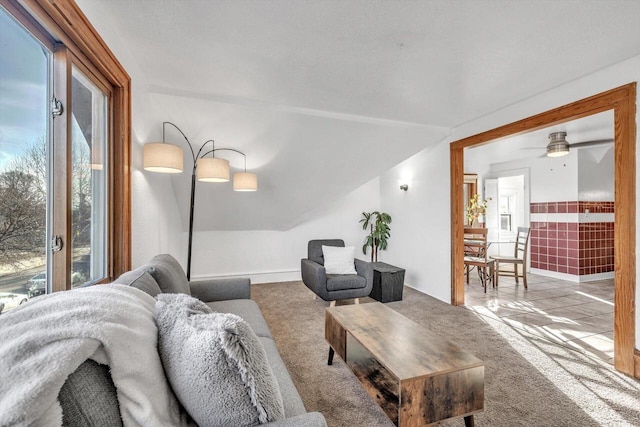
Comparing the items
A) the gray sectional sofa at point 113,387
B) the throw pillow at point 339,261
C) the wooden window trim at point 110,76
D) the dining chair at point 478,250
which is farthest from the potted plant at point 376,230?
the wooden window trim at point 110,76

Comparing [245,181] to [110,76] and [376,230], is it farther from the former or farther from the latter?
[376,230]

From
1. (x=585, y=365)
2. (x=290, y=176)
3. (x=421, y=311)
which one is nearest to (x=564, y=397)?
(x=585, y=365)

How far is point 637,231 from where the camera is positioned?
81.0 inches

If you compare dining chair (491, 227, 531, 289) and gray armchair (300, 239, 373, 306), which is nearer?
gray armchair (300, 239, 373, 306)

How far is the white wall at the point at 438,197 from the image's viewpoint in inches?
87.7

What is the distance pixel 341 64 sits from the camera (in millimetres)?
2115

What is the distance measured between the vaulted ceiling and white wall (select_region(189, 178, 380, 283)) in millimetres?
1137

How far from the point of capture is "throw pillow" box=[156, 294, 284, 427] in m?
0.78

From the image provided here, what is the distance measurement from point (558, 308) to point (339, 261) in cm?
269

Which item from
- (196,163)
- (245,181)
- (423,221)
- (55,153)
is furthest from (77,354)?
(423,221)

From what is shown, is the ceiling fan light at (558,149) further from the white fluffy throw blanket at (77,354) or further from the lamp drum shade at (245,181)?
the white fluffy throw blanket at (77,354)

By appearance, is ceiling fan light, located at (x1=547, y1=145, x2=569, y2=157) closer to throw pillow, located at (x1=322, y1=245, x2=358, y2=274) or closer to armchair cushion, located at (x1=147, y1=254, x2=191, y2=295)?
throw pillow, located at (x1=322, y1=245, x2=358, y2=274)

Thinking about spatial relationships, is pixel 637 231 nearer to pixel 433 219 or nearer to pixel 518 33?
pixel 518 33

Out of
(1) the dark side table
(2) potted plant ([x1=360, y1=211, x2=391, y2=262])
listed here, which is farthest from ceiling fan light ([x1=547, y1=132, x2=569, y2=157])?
(1) the dark side table
